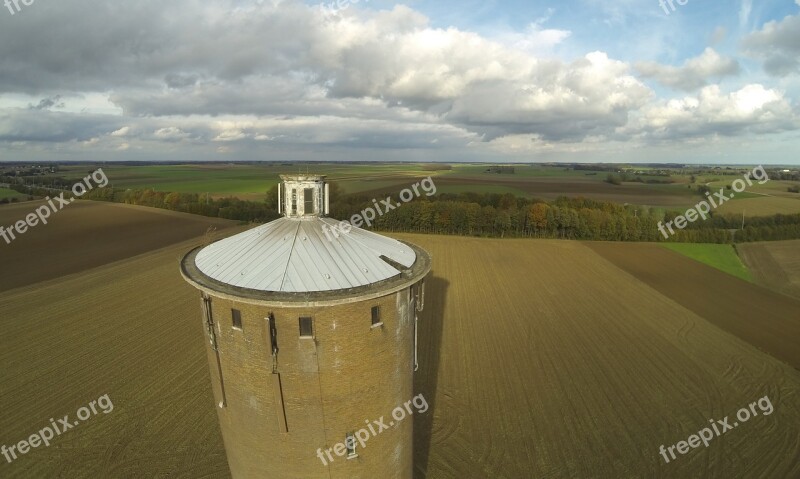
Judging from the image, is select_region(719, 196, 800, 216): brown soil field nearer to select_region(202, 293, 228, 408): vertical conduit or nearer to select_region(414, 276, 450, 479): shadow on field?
select_region(414, 276, 450, 479): shadow on field

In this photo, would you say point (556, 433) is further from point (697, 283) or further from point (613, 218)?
point (613, 218)

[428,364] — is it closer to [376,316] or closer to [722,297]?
[376,316]

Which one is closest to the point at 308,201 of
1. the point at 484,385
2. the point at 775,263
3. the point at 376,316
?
the point at 376,316

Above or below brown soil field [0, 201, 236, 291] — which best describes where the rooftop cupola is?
above

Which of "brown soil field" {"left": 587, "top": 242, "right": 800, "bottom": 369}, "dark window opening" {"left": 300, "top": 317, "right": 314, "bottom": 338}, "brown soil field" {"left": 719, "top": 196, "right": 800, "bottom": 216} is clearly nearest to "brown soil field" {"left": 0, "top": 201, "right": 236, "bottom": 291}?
"dark window opening" {"left": 300, "top": 317, "right": 314, "bottom": 338}

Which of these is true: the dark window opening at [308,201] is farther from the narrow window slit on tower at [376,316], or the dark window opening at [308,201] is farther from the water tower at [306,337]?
the narrow window slit on tower at [376,316]

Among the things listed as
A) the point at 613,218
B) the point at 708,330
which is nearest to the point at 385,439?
the point at 708,330

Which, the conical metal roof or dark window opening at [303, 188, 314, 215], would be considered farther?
dark window opening at [303, 188, 314, 215]
